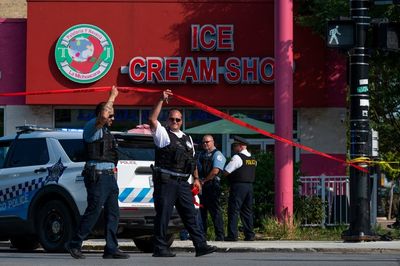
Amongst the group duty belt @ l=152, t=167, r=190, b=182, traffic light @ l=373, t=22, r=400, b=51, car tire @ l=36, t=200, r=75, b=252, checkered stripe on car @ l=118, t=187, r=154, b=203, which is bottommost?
car tire @ l=36, t=200, r=75, b=252

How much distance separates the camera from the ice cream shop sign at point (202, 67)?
24000 mm

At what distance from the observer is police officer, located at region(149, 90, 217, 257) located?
11.6 meters

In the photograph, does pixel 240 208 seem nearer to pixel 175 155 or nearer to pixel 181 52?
pixel 175 155

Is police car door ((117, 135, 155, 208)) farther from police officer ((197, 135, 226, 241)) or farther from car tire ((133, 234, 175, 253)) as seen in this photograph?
Answer: police officer ((197, 135, 226, 241))

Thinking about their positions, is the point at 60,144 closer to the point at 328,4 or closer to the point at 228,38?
the point at 328,4

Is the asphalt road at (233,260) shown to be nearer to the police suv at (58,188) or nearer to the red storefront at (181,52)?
the police suv at (58,188)

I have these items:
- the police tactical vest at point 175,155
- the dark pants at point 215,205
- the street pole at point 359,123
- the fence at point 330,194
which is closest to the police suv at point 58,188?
the police tactical vest at point 175,155

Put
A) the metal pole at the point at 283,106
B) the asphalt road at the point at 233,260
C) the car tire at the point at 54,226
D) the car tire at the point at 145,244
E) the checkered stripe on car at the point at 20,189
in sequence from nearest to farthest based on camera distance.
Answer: the asphalt road at the point at 233,260
the car tire at the point at 54,226
the checkered stripe on car at the point at 20,189
the car tire at the point at 145,244
the metal pole at the point at 283,106

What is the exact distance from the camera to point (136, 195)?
1307 cm

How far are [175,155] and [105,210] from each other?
1123mm

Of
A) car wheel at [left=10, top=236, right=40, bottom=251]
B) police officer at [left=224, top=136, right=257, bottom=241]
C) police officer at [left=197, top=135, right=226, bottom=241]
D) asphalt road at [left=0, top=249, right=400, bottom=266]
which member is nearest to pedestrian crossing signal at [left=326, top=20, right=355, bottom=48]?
police officer at [left=224, top=136, right=257, bottom=241]

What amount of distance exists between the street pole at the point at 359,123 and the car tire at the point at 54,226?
15.6 ft

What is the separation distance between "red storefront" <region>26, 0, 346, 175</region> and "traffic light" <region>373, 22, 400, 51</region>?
8884 millimetres

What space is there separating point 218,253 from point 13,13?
18.4 meters
